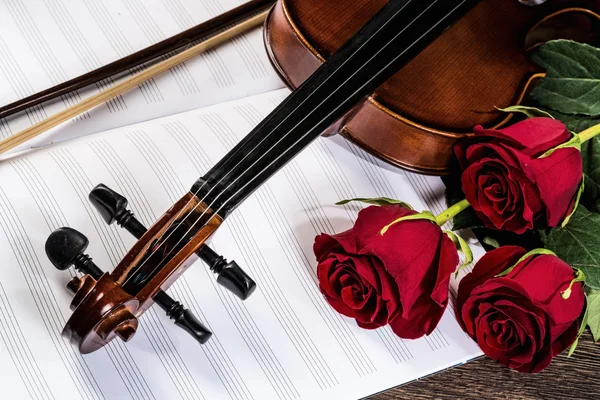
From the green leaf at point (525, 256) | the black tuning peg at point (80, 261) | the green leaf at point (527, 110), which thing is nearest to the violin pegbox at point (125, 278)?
the black tuning peg at point (80, 261)

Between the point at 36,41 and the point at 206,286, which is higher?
the point at 36,41

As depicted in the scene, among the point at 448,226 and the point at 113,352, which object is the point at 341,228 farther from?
the point at 113,352

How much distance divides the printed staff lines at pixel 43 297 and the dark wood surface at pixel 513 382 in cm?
27

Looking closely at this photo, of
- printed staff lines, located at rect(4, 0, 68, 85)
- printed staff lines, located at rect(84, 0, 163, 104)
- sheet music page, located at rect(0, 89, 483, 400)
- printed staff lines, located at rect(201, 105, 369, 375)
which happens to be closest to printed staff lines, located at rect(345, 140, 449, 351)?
sheet music page, located at rect(0, 89, 483, 400)

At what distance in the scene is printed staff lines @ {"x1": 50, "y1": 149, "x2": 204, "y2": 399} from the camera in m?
0.65

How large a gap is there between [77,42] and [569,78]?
55 cm

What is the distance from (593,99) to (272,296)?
1.29 ft

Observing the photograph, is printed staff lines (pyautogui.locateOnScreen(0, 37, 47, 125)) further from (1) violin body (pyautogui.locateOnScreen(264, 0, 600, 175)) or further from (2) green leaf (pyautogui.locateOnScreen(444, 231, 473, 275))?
(2) green leaf (pyautogui.locateOnScreen(444, 231, 473, 275))

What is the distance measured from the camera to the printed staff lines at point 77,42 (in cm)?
82

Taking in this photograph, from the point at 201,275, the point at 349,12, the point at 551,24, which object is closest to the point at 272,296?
the point at 201,275

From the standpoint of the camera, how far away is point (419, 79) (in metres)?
0.81

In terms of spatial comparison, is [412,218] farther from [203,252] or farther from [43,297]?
[43,297]

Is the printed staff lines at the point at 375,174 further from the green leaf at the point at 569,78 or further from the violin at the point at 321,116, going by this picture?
the green leaf at the point at 569,78

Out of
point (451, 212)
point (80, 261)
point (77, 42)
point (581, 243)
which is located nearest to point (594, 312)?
point (581, 243)
